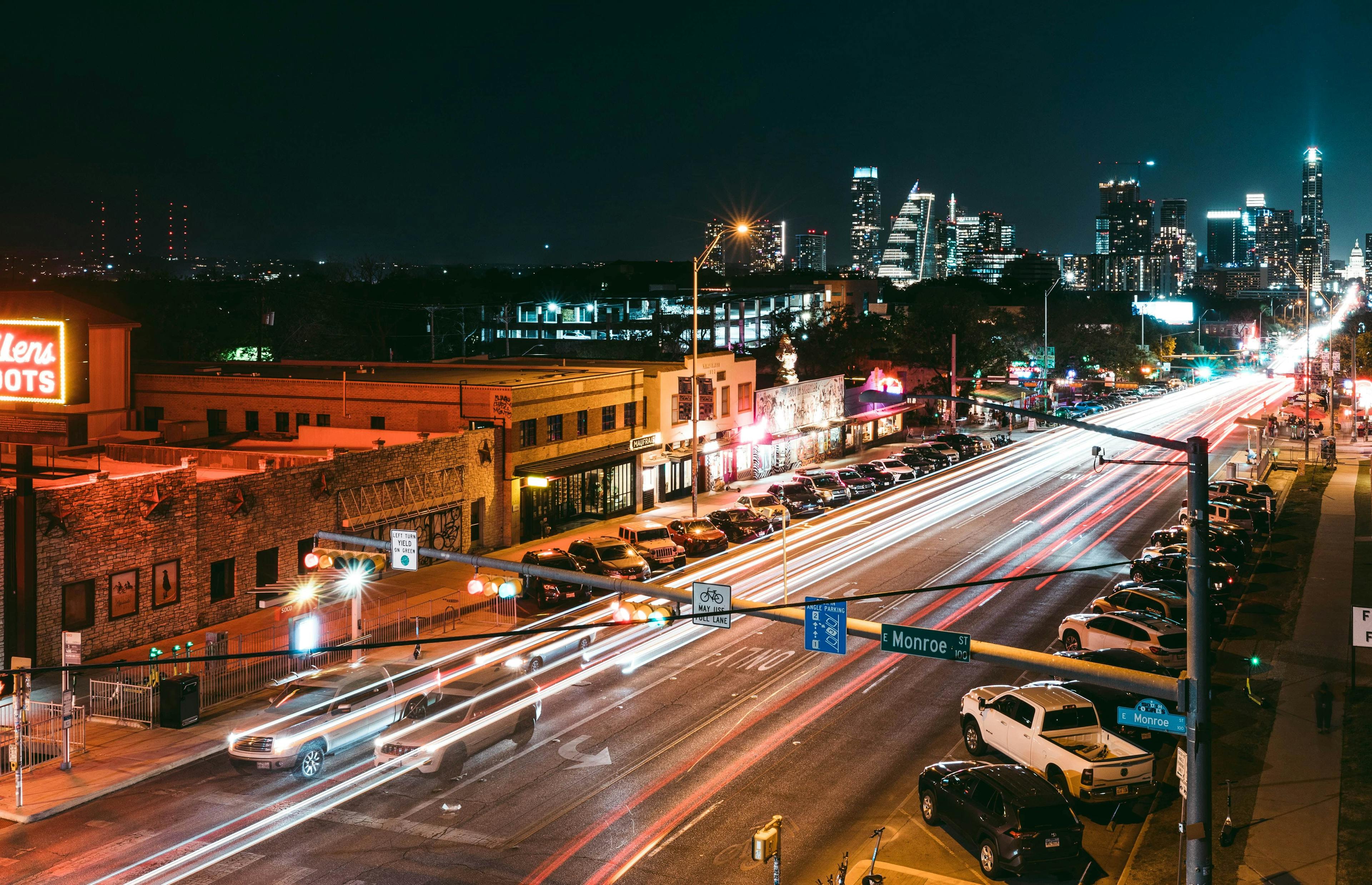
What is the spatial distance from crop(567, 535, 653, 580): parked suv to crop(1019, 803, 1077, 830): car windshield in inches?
824

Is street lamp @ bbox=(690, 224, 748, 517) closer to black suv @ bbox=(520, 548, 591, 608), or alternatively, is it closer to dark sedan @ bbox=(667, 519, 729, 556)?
dark sedan @ bbox=(667, 519, 729, 556)

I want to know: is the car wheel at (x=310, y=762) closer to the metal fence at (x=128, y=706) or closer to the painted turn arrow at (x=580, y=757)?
the painted turn arrow at (x=580, y=757)

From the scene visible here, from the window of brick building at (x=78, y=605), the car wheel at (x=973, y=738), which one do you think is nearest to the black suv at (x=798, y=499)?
the car wheel at (x=973, y=738)

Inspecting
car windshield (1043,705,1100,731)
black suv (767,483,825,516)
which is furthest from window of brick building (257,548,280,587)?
car windshield (1043,705,1100,731)

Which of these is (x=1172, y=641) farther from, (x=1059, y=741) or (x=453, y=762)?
(x=453, y=762)

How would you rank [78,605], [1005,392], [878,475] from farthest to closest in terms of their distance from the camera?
[1005,392]
[878,475]
[78,605]

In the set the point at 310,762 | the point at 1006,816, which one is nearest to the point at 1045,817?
the point at 1006,816

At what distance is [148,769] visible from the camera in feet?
70.3

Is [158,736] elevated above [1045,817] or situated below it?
below

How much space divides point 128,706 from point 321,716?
18.4ft

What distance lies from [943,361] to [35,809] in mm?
87673

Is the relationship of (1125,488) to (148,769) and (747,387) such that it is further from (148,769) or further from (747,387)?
(148,769)

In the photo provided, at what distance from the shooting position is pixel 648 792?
19.8 metres

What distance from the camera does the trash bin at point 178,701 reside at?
23.8 meters
